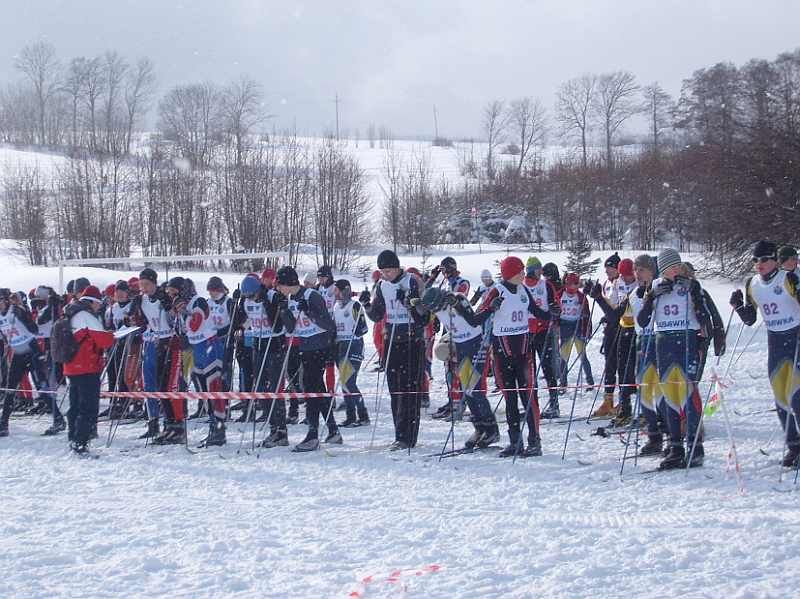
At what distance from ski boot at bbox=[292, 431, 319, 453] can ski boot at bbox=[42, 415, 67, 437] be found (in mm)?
3762

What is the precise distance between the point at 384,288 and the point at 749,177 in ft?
73.0

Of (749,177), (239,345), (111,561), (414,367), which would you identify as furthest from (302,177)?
(111,561)

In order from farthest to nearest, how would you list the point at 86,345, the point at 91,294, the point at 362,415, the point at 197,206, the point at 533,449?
the point at 197,206 < the point at 362,415 < the point at 91,294 < the point at 86,345 < the point at 533,449

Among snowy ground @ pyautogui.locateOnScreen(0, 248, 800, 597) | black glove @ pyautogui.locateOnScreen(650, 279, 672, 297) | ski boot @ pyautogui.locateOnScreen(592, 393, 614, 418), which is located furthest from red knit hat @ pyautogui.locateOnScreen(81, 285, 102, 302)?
ski boot @ pyautogui.locateOnScreen(592, 393, 614, 418)

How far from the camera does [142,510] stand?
6.68 metres

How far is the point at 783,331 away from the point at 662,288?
3.55 feet

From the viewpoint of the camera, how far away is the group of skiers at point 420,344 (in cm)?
760

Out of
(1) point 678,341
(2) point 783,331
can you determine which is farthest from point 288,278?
(2) point 783,331

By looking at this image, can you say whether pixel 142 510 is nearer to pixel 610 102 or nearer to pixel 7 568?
pixel 7 568

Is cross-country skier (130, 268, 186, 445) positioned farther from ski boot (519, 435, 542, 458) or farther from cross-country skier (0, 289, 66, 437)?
ski boot (519, 435, 542, 458)

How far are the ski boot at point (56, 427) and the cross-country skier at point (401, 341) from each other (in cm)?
480

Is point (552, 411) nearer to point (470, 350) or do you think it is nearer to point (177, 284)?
point (470, 350)

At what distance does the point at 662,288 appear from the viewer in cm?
761

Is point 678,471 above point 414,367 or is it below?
below
